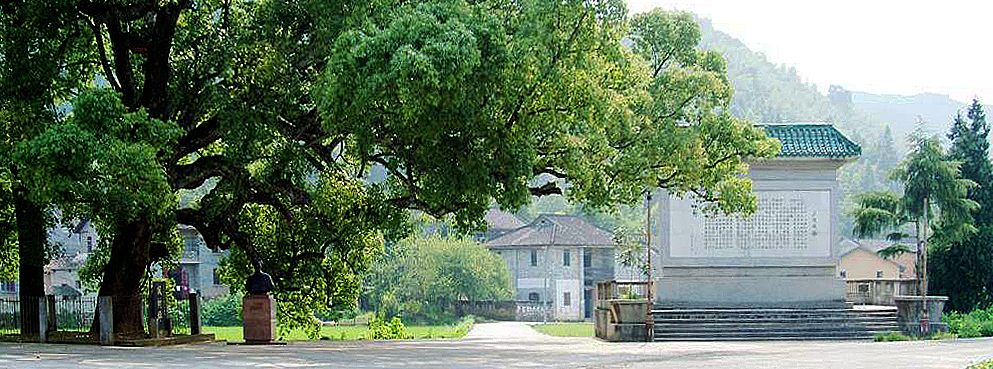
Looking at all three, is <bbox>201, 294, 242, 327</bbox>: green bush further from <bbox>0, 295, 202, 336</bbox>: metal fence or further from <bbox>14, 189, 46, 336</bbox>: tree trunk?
<bbox>14, 189, 46, 336</bbox>: tree trunk

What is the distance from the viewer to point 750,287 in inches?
1171

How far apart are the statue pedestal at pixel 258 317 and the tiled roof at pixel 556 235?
58.4 m

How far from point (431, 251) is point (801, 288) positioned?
44141mm

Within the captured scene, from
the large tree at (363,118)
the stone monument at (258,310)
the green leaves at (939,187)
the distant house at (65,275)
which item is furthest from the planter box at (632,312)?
the distant house at (65,275)

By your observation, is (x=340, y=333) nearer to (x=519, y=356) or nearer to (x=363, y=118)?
(x=519, y=356)

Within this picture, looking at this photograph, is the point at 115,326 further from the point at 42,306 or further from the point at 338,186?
the point at 338,186

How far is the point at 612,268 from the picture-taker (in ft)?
279

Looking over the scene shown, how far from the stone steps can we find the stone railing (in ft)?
5.74

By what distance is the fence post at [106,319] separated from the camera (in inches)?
930

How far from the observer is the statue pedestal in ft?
78.0

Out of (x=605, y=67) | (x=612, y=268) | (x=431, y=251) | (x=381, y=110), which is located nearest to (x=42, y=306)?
(x=381, y=110)

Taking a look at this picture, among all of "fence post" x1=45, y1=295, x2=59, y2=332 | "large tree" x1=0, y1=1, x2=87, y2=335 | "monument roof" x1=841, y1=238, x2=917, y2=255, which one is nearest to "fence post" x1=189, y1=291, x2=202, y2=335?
"fence post" x1=45, y1=295, x2=59, y2=332

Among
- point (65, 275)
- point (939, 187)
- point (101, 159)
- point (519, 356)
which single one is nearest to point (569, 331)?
point (939, 187)

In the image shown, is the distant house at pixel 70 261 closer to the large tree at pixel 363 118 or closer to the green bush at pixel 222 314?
the green bush at pixel 222 314
